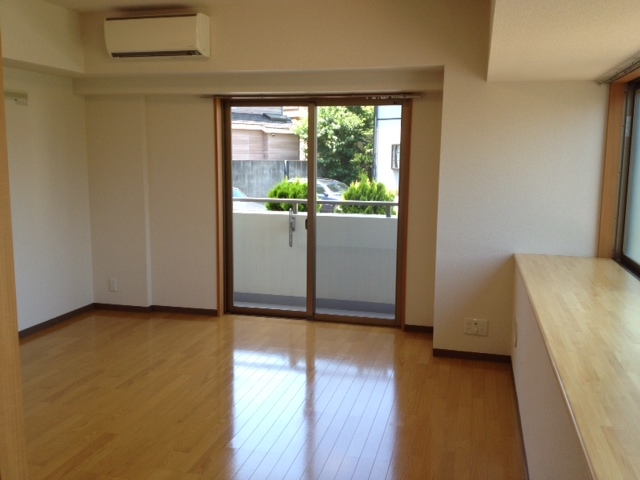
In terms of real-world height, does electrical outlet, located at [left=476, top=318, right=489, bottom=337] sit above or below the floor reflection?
above

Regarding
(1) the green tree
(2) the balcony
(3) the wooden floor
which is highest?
Result: (1) the green tree

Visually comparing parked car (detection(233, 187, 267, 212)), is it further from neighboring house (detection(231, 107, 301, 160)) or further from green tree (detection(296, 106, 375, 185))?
green tree (detection(296, 106, 375, 185))

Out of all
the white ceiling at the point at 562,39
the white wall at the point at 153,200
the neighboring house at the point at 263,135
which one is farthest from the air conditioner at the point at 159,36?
the white ceiling at the point at 562,39

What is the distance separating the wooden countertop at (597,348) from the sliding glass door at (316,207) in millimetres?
1715

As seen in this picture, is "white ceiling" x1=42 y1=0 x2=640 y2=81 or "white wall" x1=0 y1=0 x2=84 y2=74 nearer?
"white ceiling" x1=42 y1=0 x2=640 y2=81

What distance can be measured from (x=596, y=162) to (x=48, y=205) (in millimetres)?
4405

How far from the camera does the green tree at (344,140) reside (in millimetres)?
5027

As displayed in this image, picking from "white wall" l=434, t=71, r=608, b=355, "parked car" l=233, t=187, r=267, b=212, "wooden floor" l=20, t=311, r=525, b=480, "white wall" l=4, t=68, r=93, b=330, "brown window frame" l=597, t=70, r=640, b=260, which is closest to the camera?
"wooden floor" l=20, t=311, r=525, b=480

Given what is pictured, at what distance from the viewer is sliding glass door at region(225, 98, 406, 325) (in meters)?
5.04

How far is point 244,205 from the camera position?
17.9 ft

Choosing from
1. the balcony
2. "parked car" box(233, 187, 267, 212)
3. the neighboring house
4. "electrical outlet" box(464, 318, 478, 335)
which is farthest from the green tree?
"electrical outlet" box(464, 318, 478, 335)

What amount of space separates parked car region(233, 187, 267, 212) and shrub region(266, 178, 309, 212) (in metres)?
0.08

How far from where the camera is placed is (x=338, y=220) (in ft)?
17.1

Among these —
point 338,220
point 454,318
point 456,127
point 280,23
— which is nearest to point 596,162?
point 456,127
